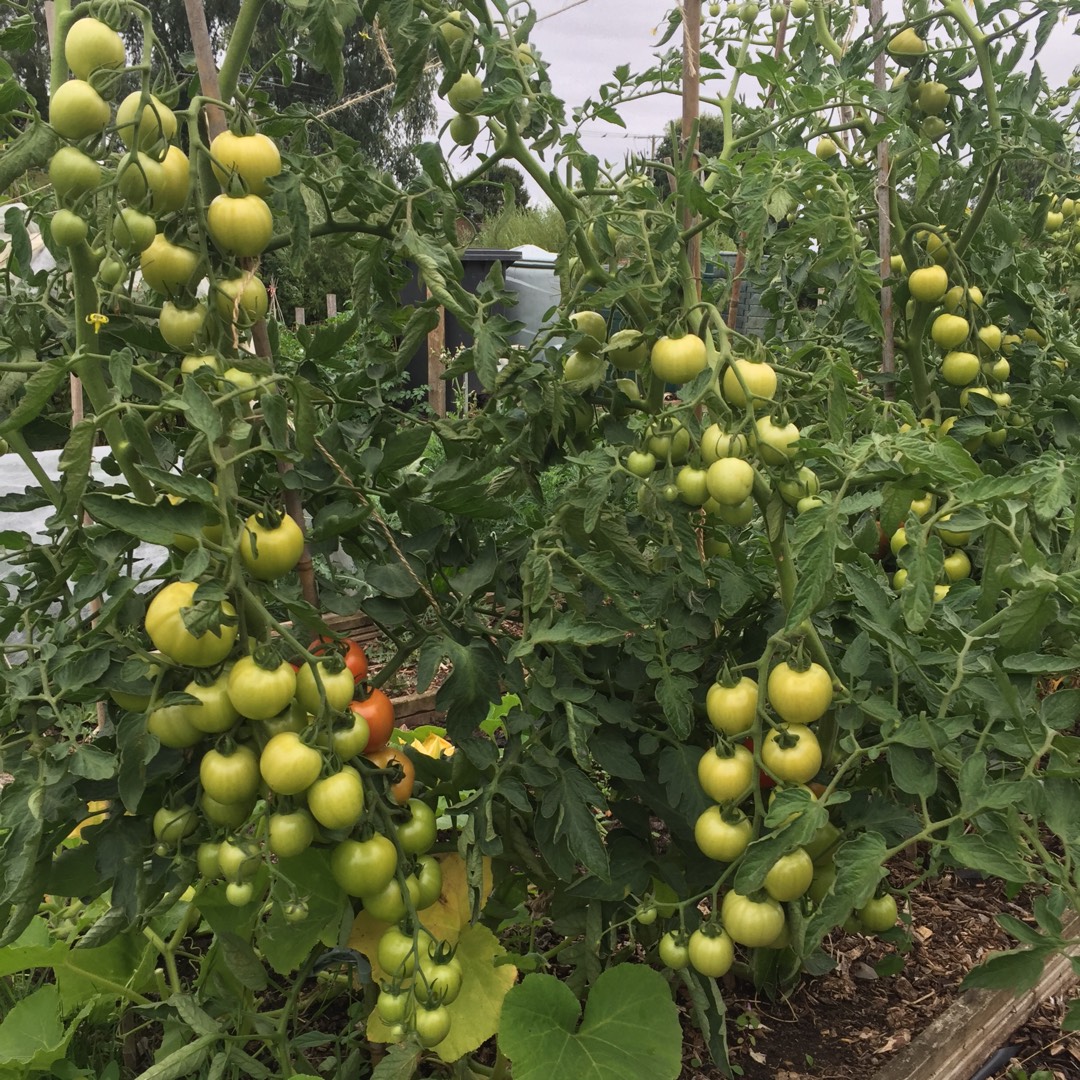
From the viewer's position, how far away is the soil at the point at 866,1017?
157 cm

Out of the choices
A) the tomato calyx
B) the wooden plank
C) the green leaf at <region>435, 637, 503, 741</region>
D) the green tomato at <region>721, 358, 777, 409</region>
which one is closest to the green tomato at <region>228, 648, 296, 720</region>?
the tomato calyx

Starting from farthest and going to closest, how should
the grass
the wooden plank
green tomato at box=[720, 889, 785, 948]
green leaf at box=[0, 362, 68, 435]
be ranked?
the grass < the wooden plank < green tomato at box=[720, 889, 785, 948] < green leaf at box=[0, 362, 68, 435]

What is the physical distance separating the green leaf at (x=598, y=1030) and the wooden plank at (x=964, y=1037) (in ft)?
1.47

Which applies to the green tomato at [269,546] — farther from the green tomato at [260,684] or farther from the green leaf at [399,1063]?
the green leaf at [399,1063]

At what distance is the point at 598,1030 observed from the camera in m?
1.29

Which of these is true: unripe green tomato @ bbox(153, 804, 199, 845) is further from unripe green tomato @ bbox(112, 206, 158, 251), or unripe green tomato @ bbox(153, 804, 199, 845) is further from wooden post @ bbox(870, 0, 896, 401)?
wooden post @ bbox(870, 0, 896, 401)

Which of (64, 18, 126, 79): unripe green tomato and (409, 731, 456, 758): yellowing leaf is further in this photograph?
(409, 731, 456, 758): yellowing leaf

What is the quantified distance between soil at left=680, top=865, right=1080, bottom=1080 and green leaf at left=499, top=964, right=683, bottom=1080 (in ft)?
1.03

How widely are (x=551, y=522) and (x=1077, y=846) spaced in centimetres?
66

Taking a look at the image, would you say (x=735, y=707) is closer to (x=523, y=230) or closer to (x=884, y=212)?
(x=884, y=212)

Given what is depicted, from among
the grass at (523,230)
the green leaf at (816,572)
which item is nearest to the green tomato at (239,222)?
the green leaf at (816,572)

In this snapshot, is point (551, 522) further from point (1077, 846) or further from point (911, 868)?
point (911, 868)

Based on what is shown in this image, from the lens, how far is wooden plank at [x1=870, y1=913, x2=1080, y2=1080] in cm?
152

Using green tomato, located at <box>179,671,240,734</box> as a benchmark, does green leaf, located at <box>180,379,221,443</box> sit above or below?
above
